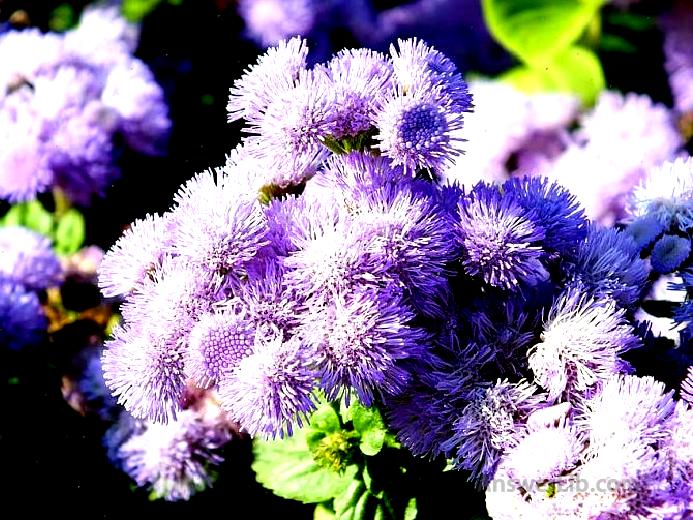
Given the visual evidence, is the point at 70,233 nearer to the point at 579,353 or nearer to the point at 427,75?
the point at 427,75

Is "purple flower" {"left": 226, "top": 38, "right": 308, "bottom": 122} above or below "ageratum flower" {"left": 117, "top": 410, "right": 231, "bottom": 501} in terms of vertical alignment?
above

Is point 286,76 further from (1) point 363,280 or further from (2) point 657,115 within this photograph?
(2) point 657,115

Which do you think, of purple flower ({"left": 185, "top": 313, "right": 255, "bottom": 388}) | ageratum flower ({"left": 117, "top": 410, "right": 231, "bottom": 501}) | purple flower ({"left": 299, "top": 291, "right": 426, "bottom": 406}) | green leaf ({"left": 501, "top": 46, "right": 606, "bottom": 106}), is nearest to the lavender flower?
green leaf ({"left": 501, "top": 46, "right": 606, "bottom": 106})

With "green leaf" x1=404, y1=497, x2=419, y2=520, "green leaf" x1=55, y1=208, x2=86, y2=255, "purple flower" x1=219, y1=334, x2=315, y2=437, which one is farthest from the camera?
"green leaf" x1=55, y1=208, x2=86, y2=255

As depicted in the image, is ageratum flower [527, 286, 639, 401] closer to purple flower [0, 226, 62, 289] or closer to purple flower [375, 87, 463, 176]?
purple flower [375, 87, 463, 176]

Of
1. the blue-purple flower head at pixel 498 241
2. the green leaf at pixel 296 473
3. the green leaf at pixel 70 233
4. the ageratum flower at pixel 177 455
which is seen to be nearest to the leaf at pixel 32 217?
the green leaf at pixel 70 233

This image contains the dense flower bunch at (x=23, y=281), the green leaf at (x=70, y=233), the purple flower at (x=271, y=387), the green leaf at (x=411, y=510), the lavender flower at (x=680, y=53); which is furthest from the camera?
the lavender flower at (x=680, y=53)

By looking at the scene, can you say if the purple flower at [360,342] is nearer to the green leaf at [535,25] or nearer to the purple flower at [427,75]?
the purple flower at [427,75]

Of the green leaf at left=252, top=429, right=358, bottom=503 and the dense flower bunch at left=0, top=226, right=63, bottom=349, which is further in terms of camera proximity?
the dense flower bunch at left=0, top=226, right=63, bottom=349
